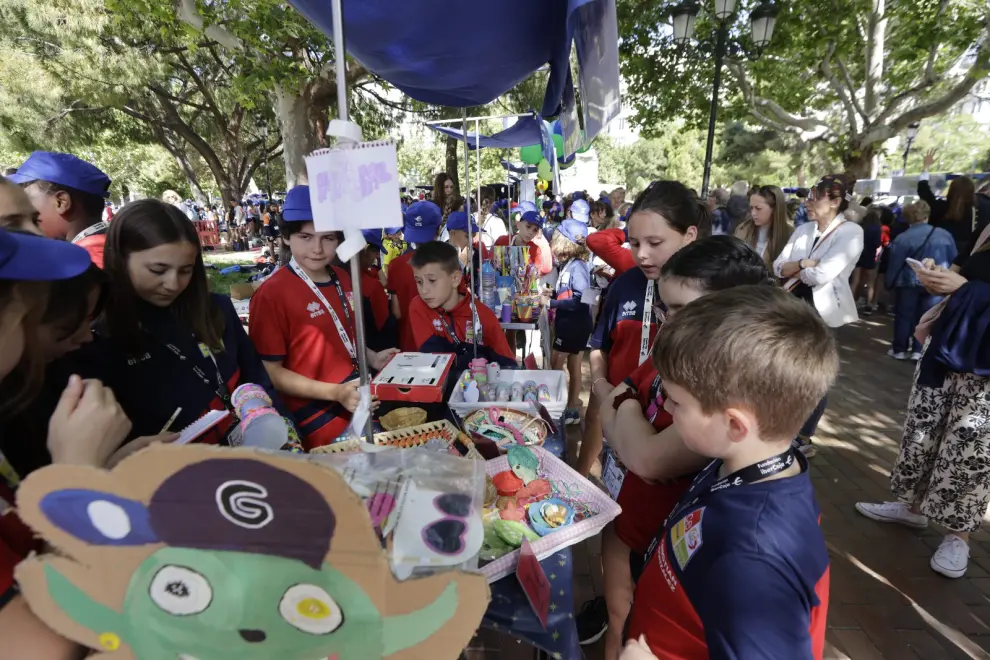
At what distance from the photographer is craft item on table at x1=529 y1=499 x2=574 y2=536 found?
4.77 feet

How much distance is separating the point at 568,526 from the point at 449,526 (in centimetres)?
55

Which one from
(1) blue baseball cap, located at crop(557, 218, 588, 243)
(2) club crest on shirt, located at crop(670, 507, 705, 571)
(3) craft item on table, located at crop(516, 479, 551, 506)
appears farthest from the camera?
(1) blue baseball cap, located at crop(557, 218, 588, 243)

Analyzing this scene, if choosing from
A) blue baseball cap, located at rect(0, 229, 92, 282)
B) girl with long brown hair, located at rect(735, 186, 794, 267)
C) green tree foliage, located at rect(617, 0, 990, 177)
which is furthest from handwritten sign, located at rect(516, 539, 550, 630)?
green tree foliage, located at rect(617, 0, 990, 177)

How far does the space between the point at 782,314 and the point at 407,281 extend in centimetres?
318

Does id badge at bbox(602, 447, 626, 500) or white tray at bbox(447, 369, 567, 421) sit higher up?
white tray at bbox(447, 369, 567, 421)

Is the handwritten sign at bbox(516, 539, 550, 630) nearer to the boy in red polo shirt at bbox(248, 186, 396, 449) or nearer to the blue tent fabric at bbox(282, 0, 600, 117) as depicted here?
the boy in red polo shirt at bbox(248, 186, 396, 449)

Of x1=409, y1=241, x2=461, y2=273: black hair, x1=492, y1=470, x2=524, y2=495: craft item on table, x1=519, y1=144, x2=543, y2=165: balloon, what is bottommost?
x1=492, y1=470, x2=524, y2=495: craft item on table

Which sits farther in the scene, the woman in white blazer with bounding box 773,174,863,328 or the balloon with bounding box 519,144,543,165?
the balloon with bounding box 519,144,543,165

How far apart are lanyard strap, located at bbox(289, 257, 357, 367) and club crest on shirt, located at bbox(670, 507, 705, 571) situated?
1.76m

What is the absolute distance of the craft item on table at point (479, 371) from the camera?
2.43 meters

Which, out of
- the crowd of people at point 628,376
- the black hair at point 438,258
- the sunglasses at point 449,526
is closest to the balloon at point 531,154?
the crowd of people at point 628,376

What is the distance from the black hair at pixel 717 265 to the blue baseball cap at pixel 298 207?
5.41 feet

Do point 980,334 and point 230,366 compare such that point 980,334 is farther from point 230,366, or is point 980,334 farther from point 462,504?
point 230,366

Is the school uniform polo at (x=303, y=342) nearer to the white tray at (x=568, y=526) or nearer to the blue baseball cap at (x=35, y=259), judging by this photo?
the white tray at (x=568, y=526)
